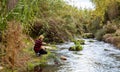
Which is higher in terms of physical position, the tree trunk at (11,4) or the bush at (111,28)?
the tree trunk at (11,4)

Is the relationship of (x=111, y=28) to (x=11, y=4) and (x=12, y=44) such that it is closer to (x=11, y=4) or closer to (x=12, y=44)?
(x=12, y=44)

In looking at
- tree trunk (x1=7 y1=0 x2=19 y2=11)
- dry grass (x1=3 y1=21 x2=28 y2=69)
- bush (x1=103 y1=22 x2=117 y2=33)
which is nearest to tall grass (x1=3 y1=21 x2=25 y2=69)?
dry grass (x1=3 y1=21 x2=28 y2=69)

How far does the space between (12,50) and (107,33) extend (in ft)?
75.1

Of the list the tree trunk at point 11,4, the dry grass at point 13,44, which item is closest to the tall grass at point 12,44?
the dry grass at point 13,44

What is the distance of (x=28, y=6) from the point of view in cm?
988

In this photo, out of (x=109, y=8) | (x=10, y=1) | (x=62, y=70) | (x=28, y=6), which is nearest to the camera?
(x=10, y=1)

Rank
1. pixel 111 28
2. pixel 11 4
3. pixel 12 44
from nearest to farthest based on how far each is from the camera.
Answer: pixel 11 4
pixel 12 44
pixel 111 28

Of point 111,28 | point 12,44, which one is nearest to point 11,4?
point 12,44

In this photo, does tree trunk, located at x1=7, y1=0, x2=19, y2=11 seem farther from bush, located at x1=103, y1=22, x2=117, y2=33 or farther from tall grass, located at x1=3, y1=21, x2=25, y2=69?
bush, located at x1=103, y1=22, x2=117, y2=33

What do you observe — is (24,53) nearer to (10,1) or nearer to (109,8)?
(10,1)

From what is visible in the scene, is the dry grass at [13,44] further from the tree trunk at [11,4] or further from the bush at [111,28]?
the bush at [111,28]

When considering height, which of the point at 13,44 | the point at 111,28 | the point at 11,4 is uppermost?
the point at 11,4

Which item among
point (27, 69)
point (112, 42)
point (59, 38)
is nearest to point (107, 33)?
point (112, 42)

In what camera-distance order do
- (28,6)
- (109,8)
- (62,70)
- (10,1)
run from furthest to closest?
(109,8)
(62,70)
(28,6)
(10,1)
